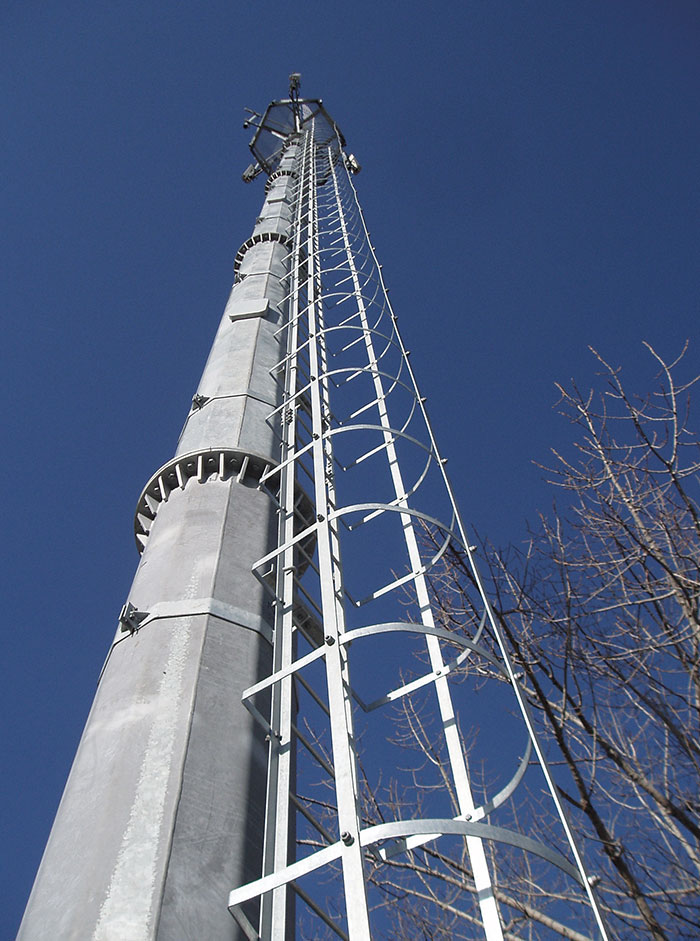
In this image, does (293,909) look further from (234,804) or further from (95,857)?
(95,857)

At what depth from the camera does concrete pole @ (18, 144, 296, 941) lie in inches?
164

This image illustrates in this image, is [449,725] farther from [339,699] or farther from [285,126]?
[285,126]

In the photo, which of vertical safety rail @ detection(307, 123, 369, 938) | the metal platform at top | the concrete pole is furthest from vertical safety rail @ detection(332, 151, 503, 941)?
the metal platform at top

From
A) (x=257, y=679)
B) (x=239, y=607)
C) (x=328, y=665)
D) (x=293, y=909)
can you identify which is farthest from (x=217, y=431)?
(x=293, y=909)

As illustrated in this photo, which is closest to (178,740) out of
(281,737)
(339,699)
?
(281,737)

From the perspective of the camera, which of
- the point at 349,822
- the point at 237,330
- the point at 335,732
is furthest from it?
the point at 237,330

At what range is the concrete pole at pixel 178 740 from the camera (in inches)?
164

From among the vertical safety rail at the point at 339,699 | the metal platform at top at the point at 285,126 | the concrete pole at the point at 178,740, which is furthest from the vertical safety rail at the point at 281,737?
the metal platform at top at the point at 285,126

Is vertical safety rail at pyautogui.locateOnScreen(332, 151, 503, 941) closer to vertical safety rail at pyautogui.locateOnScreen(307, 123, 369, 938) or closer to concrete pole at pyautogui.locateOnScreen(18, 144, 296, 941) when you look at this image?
vertical safety rail at pyautogui.locateOnScreen(307, 123, 369, 938)

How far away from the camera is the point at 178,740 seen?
5000 mm

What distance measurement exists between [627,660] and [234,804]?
4744 mm

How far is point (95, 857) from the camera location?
14.4 feet

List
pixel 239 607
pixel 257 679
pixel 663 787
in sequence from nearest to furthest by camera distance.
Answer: pixel 257 679
pixel 239 607
pixel 663 787

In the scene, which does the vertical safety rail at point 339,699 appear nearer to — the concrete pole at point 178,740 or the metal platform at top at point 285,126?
the concrete pole at point 178,740
